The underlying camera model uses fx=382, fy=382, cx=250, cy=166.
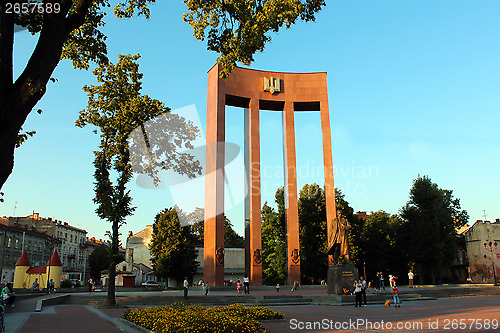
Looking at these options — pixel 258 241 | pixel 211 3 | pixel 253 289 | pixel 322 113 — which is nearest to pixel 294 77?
pixel 322 113

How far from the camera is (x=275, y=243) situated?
2106 inches

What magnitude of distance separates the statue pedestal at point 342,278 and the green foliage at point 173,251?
95.4ft

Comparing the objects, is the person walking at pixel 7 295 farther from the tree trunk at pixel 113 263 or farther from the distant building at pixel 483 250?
the distant building at pixel 483 250

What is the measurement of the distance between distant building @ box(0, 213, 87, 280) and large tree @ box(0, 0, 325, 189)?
248ft

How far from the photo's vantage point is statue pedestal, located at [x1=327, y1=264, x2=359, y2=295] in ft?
72.8

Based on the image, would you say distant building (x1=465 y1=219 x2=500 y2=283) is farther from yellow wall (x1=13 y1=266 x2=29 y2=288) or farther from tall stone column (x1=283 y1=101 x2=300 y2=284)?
yellow wall (x1=13 y1=266 x2=29 y2=288)

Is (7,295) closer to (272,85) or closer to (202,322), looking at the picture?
(202,322)

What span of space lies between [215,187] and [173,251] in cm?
1490

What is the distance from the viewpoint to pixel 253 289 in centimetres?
3512

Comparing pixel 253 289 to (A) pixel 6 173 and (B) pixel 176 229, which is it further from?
(A) pixel 6 173

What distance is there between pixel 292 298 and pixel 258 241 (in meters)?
14.4

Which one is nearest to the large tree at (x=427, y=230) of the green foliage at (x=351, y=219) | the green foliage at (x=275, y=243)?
the green foliage at (x=351, y=219)

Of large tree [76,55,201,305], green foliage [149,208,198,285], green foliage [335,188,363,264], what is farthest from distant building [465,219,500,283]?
large tree [76,55,201,305]

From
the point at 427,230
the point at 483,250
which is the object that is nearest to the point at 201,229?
the point at 427,230
